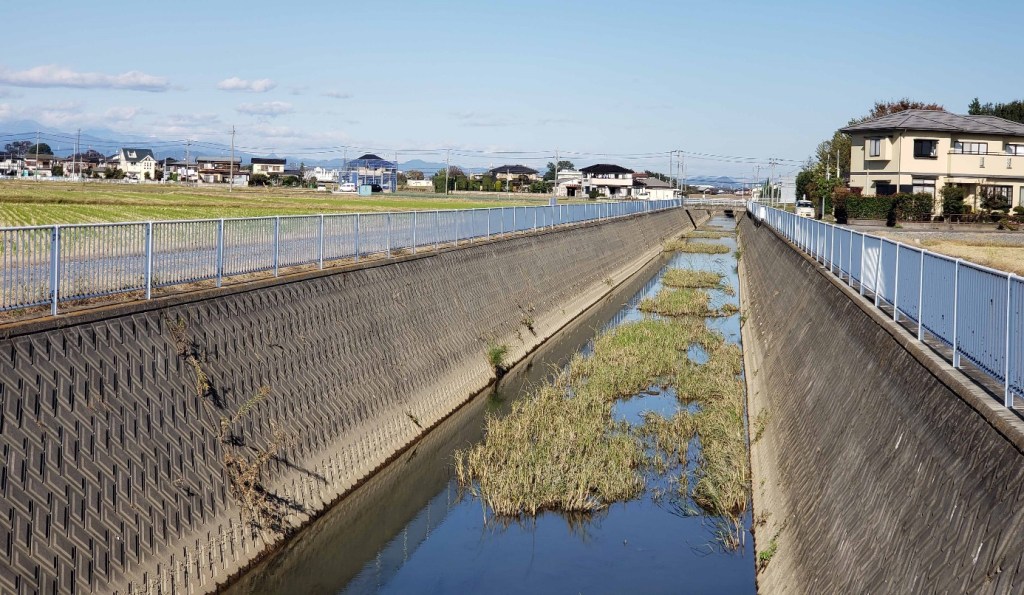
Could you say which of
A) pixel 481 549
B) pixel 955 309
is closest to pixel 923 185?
pixel 481 549

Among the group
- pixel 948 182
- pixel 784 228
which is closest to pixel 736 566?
pixel 784 228

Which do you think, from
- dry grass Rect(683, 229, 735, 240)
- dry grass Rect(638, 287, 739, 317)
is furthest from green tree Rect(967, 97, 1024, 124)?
dry grass Rect(638, 287, 739, 317)

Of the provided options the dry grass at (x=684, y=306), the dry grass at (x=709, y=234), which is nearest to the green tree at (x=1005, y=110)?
the dry grass at (x=709, y=234)

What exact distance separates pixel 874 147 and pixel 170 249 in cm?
6227

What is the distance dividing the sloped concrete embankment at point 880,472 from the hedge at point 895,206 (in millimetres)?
44401

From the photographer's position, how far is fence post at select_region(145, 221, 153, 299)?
1363cm

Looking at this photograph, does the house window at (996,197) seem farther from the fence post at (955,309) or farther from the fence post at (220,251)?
the fence post at (220,251)

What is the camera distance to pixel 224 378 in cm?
1415

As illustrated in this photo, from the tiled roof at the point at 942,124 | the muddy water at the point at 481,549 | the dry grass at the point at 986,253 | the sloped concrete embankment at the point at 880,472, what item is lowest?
the muddy water at the point at 481,549

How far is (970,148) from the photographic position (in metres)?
65.9

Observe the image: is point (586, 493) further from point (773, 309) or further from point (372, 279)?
point (773, 309)

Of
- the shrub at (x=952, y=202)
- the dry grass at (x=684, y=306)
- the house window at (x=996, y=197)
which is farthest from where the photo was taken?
the house window at (x=996, y=197)

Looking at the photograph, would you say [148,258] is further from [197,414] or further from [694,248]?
[694,248]

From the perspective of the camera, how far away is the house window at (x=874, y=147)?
222 ft
